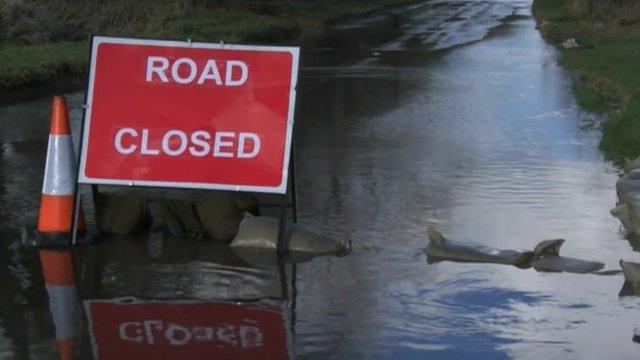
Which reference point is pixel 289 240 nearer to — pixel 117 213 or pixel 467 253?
pixel 467 253

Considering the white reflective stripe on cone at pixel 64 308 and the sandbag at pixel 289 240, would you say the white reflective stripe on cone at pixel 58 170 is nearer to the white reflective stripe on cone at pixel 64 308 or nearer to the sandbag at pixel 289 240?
the sandbag at pixel 289 240

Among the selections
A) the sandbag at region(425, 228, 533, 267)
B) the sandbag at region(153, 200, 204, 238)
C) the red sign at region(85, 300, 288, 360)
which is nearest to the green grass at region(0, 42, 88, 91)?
the sandbag at region(153, 200, 204, 238)

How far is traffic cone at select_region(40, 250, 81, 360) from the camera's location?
22.2 ft

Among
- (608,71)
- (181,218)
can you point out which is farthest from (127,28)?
(181,218)

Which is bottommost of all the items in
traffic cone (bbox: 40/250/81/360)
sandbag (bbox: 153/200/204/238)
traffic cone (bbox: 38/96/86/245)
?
traffic cone (bbox: 40/250/81/360)

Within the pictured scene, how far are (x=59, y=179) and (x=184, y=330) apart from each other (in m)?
2.76

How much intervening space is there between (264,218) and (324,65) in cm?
1791

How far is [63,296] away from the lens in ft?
25.4

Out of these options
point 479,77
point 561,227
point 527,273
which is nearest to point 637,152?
point 561,227

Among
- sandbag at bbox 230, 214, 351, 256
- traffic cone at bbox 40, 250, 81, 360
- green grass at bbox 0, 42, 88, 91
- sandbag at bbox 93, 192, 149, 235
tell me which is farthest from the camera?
green grass at bbox 0, 42, 88, 91

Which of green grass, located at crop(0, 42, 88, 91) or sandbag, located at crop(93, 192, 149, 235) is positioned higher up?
green grass, located at crop(0, 42, 88, 91)

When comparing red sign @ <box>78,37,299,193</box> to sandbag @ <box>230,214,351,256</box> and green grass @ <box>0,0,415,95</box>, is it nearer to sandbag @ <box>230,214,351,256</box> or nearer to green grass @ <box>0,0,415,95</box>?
sandbag @ <box>230,214,351,256</box>

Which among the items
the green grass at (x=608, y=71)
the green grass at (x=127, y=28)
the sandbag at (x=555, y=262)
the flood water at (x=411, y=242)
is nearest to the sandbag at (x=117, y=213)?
the flood water at (x=411, y=242)

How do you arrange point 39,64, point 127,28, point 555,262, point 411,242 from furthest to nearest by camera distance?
1. point 127,28
2. point 39,64
3. point 411,242
4. point 555,262
